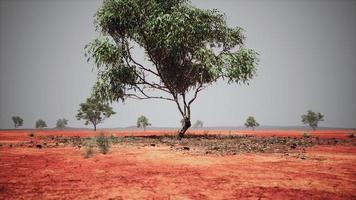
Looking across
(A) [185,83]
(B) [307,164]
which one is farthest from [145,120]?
(B) [307,164]

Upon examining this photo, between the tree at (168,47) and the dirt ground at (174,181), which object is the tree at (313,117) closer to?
the tree at (168,47)

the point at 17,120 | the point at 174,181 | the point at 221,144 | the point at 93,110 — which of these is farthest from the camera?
the point at 17,120

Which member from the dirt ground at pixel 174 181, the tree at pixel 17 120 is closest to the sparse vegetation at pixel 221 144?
the dirt ground at pixel 174 181

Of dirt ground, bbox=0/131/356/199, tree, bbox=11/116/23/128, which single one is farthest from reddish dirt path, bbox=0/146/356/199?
tree, bbox=11/116/23/128

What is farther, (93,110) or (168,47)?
(93,110)

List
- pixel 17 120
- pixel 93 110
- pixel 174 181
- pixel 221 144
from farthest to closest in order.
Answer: pixel 17 120 → pixel 93 110 → pixel 221 144 → pixel 174 181

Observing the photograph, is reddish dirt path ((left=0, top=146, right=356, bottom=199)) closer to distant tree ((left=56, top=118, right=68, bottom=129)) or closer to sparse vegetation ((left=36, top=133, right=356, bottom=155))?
sparse vegetation ((left=36, top=133, right=356, bottom=155))

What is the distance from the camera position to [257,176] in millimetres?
9492

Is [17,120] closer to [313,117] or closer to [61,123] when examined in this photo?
[61,123]

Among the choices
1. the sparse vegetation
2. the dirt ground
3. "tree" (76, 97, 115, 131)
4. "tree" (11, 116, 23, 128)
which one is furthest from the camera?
"tree" (11, 116, 23, 128)

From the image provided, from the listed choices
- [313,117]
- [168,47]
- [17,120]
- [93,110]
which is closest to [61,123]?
[17,120]

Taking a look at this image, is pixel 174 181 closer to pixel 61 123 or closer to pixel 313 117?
pixel 313 117

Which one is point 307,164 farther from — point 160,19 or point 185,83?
point 185,83

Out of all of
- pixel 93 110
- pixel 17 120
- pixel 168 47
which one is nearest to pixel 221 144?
Answer: pixel 168 47
